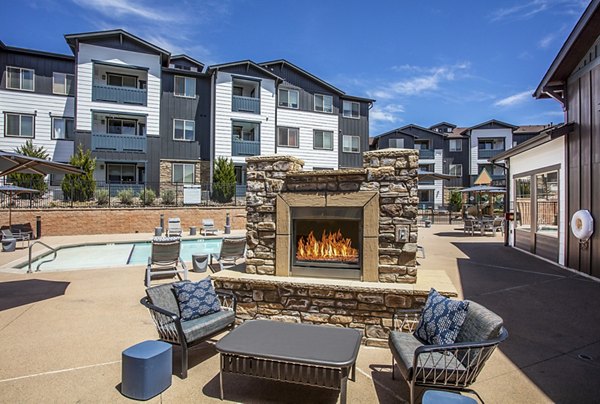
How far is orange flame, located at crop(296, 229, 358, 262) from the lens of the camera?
605 centimetres

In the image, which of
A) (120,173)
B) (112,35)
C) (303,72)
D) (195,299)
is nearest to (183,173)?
(120,173)

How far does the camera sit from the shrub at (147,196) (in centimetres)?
2145

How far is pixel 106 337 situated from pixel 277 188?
3.41m

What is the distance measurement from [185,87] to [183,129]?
10.0 ft

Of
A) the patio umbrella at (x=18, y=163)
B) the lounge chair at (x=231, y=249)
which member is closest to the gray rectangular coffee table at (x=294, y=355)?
the patio umbrella at (x=18, y=163)

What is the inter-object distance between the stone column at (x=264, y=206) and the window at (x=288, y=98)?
23.2 m

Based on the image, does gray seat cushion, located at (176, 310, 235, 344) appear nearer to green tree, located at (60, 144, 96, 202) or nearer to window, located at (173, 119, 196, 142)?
green tree, located at (60, 144, 96, 202)

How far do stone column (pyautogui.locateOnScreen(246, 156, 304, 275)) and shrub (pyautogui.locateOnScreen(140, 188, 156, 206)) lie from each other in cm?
1727

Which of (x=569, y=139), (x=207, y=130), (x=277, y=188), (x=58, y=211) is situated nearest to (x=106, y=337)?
(x=277, y=188)

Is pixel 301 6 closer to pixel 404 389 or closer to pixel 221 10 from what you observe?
pixel 221 10

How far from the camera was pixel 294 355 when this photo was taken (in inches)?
142

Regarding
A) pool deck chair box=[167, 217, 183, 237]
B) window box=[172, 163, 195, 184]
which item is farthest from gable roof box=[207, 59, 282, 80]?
pool deck chair box=[167, 217, 183, 237]

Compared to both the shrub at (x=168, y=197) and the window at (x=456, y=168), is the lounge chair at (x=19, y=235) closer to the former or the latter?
the shrub at (x=168, y=197)

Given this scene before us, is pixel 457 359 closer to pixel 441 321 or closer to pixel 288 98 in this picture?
pixel 441 321
